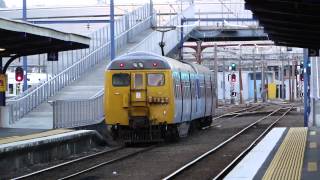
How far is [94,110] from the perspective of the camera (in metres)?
26.8

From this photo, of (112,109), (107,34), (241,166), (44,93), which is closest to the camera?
(241,166)

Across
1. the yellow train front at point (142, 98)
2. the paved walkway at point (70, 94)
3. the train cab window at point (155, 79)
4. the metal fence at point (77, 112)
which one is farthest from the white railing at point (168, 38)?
Answer: the train cab window at point (155, 79)

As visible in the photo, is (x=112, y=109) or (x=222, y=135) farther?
(x=222, y=135)

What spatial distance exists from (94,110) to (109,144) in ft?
8.46

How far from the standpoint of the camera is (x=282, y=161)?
14656 millimetres

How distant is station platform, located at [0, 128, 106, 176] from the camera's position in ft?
52.9

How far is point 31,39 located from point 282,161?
10.3 m

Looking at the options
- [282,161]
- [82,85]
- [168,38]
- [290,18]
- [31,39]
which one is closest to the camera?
[290,18]

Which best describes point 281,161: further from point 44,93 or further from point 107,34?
point 107,34

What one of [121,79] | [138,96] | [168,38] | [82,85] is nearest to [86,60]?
[82,85]

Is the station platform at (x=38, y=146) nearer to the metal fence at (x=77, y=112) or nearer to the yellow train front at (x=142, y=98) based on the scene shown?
the yellow train front at (x=142, y=98)

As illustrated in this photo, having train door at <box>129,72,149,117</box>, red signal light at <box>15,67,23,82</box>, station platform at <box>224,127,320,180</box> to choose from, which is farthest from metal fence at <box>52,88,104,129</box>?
station platform at <box>224,127,320,180</box>

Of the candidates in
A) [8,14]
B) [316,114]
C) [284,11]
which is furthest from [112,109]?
[8,14]

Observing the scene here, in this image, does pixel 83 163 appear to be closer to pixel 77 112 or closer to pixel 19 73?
pixel 77 112
